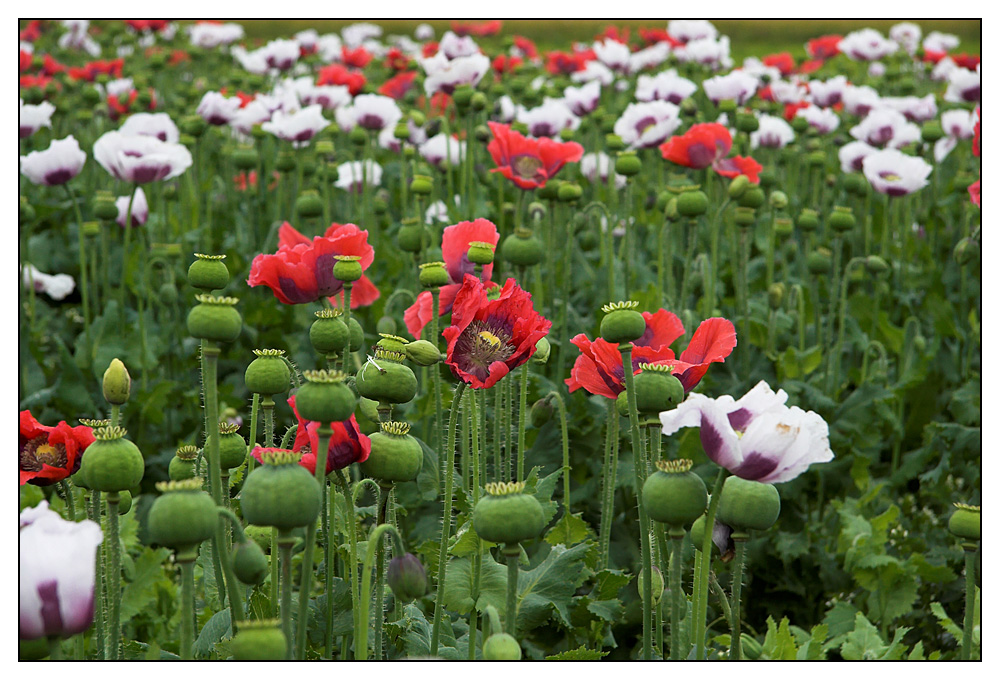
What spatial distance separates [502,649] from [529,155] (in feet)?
6.39

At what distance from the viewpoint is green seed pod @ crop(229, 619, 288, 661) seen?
92cm

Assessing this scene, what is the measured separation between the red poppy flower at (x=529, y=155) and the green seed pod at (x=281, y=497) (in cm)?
182

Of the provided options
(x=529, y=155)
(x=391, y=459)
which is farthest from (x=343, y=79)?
(x=391, y=459)

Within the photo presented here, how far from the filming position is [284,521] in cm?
100

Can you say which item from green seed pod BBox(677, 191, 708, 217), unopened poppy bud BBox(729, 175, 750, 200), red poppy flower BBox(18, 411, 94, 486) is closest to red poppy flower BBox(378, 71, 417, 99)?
unopened poppy bud BBox(729, 175, 750, 200)

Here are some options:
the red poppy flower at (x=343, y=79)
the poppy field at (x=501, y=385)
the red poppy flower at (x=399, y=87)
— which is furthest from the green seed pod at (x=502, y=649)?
the red poppy flower at (x=399, y=87)

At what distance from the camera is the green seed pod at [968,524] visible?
1.29 metres

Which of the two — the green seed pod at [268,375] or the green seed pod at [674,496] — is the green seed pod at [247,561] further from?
the green seed pod at [674,496]

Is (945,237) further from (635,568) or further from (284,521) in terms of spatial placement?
(284,521)

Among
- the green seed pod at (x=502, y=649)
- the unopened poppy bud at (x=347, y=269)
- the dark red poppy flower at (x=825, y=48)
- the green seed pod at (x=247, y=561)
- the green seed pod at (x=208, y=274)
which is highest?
the green seed pod at (x=208, y=274)

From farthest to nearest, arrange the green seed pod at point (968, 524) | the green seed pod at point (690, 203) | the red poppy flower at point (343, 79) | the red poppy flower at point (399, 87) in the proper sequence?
the red poppy flower at point (399, 87)
the red poppy flower at point (343, 79)
the green seed pod at point (690, 203)
the green seed pod at point (968, 524)

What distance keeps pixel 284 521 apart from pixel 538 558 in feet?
3.64

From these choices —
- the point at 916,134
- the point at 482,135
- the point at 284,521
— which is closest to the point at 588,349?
the point at 284,521

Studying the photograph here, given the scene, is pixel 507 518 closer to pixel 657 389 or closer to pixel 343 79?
pixel 657 389
